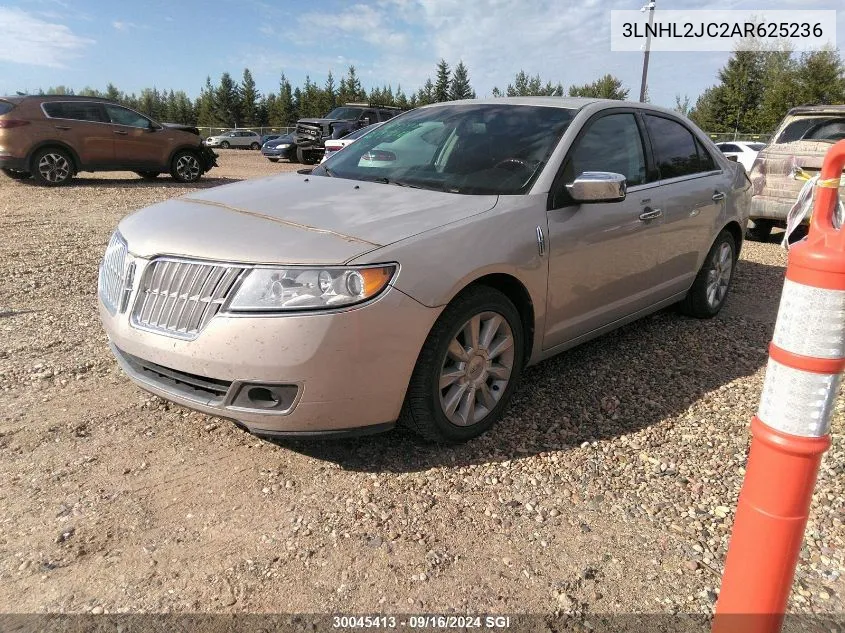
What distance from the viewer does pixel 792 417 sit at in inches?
57.2

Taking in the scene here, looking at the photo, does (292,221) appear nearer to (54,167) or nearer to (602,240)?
(602,240)

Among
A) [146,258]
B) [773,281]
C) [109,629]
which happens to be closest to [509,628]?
[109,629]

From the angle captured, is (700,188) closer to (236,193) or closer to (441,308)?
(441,308)

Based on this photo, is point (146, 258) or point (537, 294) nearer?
point (146, 258)

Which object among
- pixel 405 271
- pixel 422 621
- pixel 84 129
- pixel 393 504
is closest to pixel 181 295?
pixel 405 271

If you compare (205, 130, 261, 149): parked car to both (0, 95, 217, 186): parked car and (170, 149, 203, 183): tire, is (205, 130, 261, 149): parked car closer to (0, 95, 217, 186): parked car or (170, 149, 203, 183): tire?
(170, 149, 203, 183): tire

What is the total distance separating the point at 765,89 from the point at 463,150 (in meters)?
38.0

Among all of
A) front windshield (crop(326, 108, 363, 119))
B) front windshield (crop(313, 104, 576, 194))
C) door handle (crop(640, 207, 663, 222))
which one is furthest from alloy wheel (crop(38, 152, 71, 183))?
door handle (crop(640, 207, 663, 222))

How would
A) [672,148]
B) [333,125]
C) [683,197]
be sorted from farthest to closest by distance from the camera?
[333,125], [672,148], [683,197]

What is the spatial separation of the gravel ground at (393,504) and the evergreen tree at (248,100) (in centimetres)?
6819

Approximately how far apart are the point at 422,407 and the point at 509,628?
3.35 ft

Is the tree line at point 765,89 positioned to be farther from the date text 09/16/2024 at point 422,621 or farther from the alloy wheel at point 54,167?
the date text 09/16/2024 at point 422,621

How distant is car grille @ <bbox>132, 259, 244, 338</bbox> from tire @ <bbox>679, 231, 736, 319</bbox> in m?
3.73

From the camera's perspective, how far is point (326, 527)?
2.51 m
